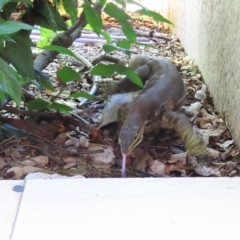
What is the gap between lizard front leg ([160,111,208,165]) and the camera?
1.71m

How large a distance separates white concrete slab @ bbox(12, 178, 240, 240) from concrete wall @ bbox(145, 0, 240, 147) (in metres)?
1.07

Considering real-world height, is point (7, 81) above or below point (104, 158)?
above

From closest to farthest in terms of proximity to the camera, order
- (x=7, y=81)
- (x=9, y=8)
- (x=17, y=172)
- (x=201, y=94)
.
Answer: (x=7, y=81) < (x=9, y=8) < (x=17, y=172) < (x=201, y=94)

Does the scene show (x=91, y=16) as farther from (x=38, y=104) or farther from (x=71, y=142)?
(x=71, y=142)

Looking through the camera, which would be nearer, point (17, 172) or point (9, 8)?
point (9, 8)

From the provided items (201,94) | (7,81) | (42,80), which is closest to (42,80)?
(42,80)

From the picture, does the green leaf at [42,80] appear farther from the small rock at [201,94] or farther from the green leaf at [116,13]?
the small rock at [201,94]

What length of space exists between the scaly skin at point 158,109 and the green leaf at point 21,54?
37 cm

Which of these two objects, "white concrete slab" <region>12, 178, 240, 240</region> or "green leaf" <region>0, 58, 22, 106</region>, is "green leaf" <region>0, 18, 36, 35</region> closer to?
"green leaf" <region>0, 58, 22, 106</region>

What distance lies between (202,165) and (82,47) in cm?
197

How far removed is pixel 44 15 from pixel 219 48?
3.47 feet

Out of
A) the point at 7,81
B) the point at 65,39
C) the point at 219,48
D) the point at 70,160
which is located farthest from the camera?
the point at 219,48

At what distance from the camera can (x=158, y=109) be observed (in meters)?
1.95

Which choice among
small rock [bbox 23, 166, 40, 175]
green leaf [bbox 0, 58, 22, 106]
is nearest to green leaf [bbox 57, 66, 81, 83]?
small rock [bbox 23, 166, 40, 175]
